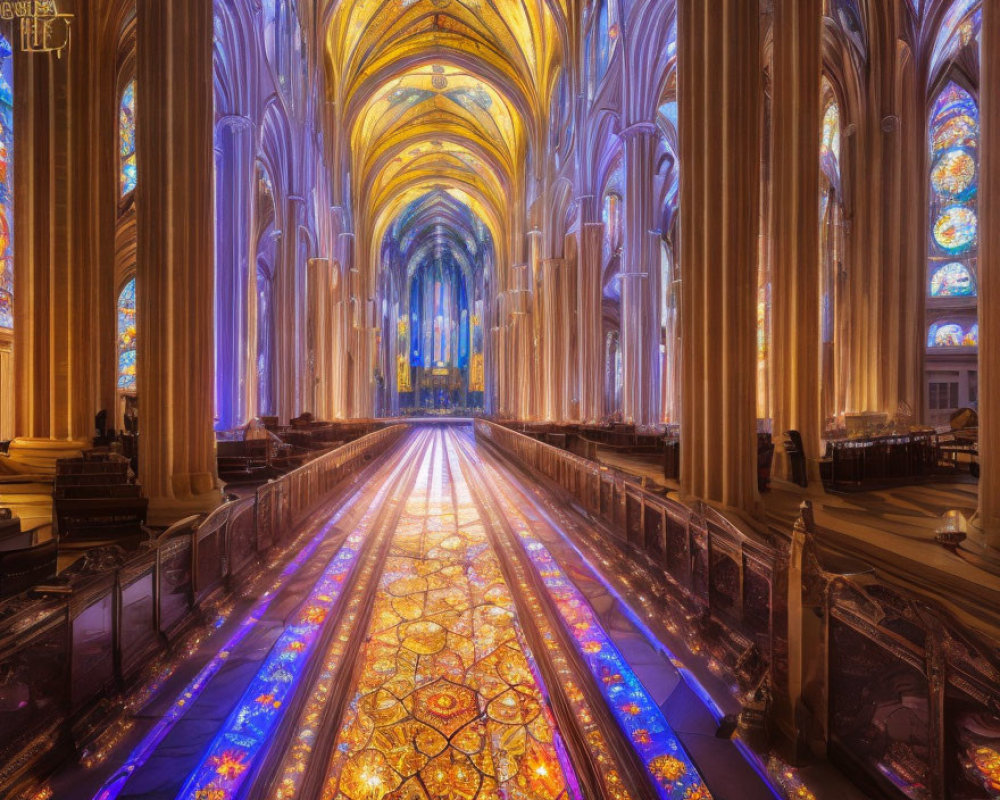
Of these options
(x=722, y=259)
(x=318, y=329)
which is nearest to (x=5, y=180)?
(x=318, y=329)

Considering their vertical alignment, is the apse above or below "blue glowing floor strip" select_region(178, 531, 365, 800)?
above

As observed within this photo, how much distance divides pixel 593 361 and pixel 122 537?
1501cm

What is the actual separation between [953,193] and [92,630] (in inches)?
938

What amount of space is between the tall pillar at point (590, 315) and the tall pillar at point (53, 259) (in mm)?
13229

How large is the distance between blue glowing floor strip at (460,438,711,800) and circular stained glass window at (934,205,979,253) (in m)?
20.9

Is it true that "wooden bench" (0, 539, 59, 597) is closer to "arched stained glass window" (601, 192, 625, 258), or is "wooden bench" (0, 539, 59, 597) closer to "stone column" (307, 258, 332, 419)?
"stone column" (307, 258, 332, 419)

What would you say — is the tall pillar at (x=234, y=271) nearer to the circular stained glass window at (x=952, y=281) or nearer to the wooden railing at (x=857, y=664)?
the wooden railing at (x=857, y=664)

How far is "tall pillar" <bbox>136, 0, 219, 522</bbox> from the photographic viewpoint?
534 cm

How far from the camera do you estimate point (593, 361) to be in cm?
1791

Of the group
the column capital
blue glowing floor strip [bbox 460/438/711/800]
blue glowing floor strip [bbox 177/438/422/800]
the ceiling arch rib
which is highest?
the ceiling arch rib

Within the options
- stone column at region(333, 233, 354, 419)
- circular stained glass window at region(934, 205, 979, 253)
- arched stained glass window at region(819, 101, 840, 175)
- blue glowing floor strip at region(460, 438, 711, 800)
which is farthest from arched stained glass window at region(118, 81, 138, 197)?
circular stained glass window at region(934, 205, 979, 253)

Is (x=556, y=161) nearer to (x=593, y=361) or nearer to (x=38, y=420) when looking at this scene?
(x=593, y=361)

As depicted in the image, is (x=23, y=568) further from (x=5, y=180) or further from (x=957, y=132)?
(x=957, y=132)

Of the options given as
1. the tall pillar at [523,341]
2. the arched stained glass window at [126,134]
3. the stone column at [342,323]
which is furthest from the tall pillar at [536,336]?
the arched stained glass window at [126,134]
